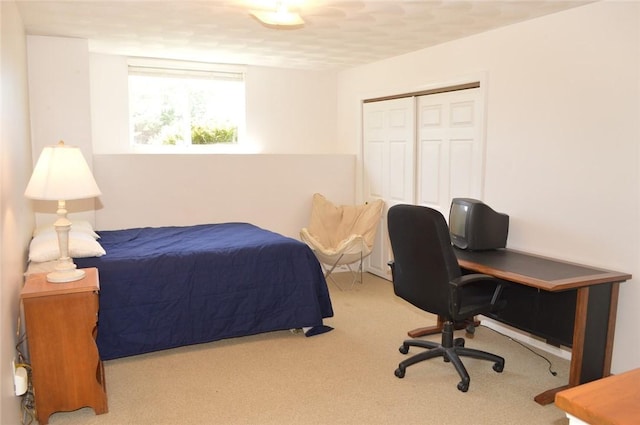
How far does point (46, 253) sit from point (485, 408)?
269 centimetres

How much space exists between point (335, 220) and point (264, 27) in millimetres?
2272

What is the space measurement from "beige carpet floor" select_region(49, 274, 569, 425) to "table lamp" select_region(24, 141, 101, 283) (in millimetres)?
774

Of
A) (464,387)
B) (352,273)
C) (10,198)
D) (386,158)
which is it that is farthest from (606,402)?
(352,273)

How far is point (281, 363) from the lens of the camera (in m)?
3.28

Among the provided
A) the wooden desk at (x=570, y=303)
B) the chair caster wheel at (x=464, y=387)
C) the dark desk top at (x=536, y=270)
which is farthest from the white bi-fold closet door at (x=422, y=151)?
the chair caster wheel at (x=464, y=387)

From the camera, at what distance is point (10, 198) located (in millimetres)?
2463

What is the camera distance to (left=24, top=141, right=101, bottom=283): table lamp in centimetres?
249

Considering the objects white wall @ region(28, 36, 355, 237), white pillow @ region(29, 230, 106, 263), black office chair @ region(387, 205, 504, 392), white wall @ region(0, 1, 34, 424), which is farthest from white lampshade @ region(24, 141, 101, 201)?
white wall @ region(28, 36, 355, 237)

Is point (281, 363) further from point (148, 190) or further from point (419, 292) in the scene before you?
point (148, 190)

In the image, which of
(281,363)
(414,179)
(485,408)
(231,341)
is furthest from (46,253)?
(414,179)

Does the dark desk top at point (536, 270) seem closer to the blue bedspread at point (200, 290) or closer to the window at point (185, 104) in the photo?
the blue bedspread at point (200, 290)

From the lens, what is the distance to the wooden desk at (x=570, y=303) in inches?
109

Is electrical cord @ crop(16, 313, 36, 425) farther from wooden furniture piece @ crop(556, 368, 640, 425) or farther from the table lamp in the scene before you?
wooden furniture piece @ crop(556, 368, 640, 425)

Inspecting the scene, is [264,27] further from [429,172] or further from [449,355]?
[449,355]
